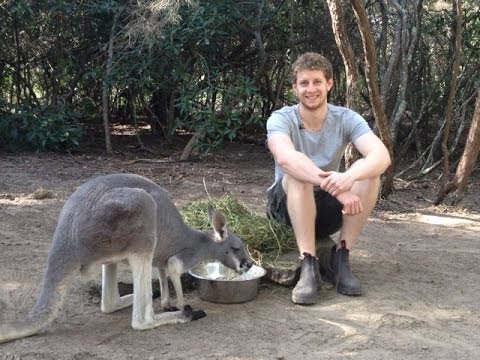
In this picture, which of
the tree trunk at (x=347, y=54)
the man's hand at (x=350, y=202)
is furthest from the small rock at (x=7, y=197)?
the man's hand at (x=350, y=202)

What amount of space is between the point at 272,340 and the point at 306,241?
78 centimetres

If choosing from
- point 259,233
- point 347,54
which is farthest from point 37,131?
point 259,233

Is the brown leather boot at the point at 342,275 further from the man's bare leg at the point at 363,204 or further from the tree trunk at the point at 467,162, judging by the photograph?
the tree trunk at the point at 467,162

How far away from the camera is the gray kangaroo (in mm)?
2893

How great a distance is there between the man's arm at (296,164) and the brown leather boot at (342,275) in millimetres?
580

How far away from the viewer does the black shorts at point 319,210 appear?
376cm

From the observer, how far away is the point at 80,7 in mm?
8109

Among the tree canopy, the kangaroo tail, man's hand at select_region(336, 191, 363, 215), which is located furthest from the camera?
the tree canopy

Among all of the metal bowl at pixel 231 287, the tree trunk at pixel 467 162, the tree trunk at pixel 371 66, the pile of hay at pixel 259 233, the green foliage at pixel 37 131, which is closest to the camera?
the metal bowl at pixel 231 287

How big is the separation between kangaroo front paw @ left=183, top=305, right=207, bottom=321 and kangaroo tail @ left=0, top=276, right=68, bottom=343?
677 mm

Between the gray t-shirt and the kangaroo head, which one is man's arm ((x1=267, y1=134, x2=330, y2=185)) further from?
the kangaroo head

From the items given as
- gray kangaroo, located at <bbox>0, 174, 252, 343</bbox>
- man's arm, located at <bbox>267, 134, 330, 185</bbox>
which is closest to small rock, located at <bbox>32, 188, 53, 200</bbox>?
gray kangaroo, located at <bbox>0, 174, 252, 343</bbox>

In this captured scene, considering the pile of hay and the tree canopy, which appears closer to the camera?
the pile of hay

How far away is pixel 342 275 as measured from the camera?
3.65 meters
